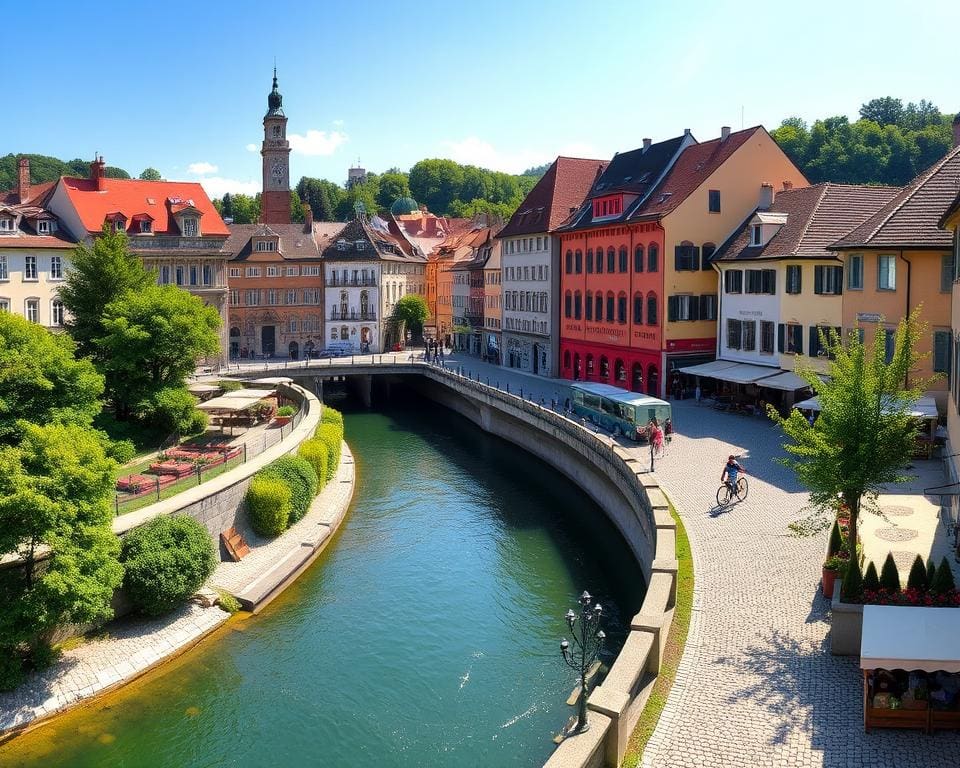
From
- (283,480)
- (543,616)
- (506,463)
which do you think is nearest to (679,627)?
(543,616)

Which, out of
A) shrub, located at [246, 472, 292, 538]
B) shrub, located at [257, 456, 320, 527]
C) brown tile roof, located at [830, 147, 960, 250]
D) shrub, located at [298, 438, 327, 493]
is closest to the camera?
shrub, located at [246, 472, 292, 538]

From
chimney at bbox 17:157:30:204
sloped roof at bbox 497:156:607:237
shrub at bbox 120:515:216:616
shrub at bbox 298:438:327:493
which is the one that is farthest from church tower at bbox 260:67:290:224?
shrub at bbox 120:515:216:616

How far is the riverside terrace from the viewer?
15.6 m

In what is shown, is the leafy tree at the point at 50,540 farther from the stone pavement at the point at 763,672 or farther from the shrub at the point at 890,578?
the shrub at the point at 890,578

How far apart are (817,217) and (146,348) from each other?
31592 mm

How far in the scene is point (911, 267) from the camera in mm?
35656

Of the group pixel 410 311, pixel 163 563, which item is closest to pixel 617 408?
pixel 163 563

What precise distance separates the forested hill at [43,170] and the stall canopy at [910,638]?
408 ft

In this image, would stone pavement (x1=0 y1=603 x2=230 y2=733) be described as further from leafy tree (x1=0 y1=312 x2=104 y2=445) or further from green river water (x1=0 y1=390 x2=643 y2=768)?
leafy tree (x1=0 y1=312 x2=104 y2=445)

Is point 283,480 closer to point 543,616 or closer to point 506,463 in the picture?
point 543,616

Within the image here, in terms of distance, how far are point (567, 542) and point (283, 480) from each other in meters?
10.6

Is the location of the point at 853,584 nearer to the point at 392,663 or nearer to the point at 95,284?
the point at 392,663

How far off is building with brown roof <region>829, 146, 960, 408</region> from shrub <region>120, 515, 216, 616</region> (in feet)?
80.2

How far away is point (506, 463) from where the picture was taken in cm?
5100
